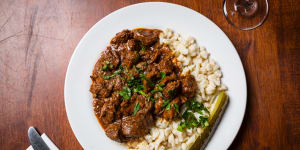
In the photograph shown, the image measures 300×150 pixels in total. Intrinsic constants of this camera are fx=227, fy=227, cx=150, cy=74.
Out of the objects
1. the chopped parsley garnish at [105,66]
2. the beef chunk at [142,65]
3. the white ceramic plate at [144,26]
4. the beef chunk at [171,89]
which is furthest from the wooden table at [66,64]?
the beef chunk at [171,89]

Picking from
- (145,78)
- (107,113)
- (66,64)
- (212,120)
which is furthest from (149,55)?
(66,64)

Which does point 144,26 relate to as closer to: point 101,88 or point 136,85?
point 136,85

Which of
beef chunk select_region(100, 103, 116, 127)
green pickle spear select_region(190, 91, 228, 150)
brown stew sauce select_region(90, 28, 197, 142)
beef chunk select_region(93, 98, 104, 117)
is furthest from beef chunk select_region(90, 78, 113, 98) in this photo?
green pickle spear select_region(190, 91, 228, 150)

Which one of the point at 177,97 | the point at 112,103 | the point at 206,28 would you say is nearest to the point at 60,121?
the point at 112,103

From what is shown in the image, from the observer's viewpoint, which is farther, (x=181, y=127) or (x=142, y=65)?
(x=142, y=65)

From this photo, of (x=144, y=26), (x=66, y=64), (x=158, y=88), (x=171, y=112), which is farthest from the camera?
(x=66, y=64)

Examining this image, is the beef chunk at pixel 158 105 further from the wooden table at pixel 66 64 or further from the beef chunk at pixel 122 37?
the wooden table at pixel 66 64

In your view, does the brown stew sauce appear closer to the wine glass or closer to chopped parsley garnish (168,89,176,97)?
chopped parsley garnish (168,89,176,97)
